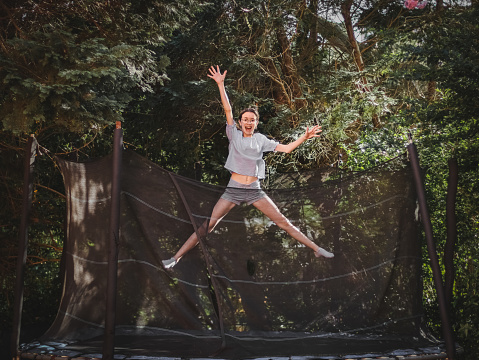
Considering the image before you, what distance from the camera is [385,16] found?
7965 mm

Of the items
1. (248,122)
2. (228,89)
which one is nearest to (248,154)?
(248,122)

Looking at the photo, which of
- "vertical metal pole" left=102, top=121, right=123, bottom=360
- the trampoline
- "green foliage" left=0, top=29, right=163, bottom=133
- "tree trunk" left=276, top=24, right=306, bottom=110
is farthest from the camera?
"tree trunk" left=276, top=24, right=306, bottom=110

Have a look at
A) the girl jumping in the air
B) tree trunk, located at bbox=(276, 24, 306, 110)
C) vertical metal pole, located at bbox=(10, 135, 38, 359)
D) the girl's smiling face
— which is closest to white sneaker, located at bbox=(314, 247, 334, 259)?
the girl jumping in the air

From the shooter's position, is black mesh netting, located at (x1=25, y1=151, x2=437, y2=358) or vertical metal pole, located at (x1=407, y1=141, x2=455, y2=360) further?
black mesh netting, located at (x1=25, y1=151, x2=437, y2=358)

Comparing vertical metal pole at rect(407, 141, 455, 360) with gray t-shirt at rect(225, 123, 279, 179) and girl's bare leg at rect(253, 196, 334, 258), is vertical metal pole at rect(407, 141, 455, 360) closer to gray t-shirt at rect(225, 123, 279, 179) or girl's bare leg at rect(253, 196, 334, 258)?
girl's bare leg at rect(253, 196, 334, 258)

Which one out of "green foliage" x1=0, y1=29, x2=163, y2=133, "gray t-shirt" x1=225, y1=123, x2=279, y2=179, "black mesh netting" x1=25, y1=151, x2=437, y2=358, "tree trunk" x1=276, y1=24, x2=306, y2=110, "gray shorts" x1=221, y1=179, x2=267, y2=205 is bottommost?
"black mesh netting" x1=25, y1=151, x2=437, y2=358

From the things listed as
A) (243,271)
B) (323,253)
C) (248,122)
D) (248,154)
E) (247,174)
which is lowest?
(243,271)

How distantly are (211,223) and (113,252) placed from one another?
0.70 metres

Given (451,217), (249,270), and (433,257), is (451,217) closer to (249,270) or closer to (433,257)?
(433,257)

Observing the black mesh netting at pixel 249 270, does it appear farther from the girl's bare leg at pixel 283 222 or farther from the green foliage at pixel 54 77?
the green foliage at pixel 54 77

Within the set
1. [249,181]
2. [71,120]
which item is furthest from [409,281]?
[71,120]

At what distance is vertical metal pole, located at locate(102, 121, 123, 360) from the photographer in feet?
11.1

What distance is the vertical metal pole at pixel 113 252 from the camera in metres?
3.37

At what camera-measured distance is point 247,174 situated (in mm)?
4348
